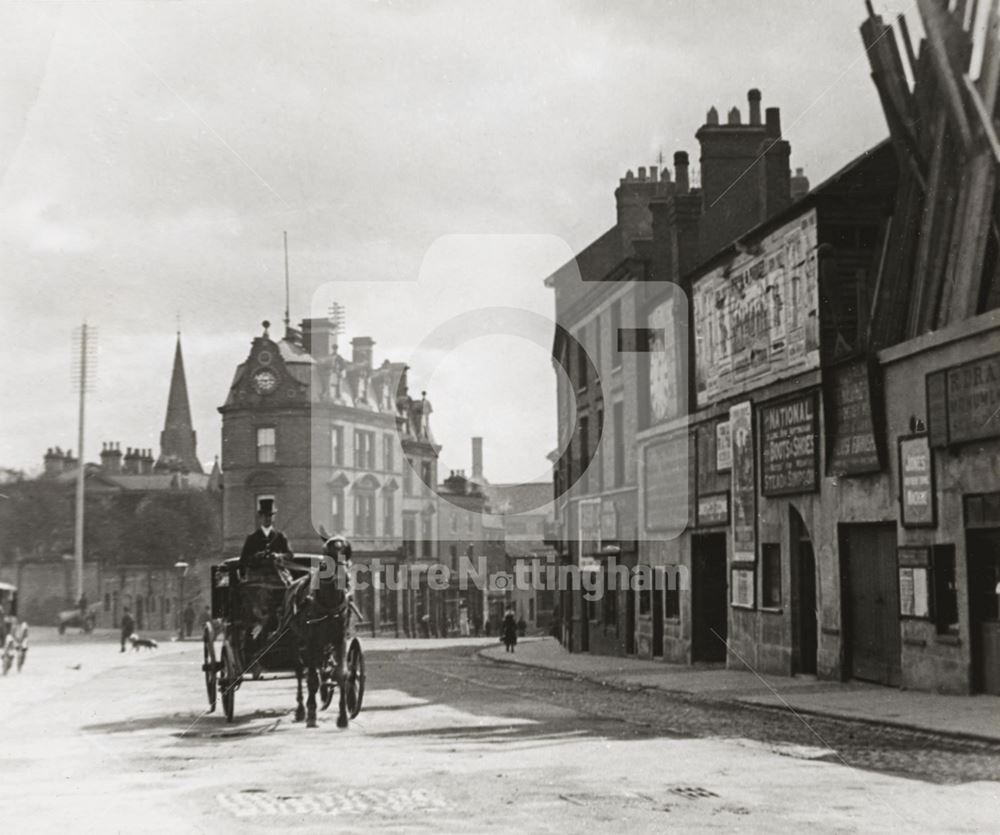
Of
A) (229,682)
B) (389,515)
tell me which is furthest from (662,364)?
(389,515)

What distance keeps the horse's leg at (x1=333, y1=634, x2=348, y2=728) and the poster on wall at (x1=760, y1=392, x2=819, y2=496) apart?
33.3 feet

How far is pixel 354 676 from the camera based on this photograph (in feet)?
46.2

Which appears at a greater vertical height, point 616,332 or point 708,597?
point 616,332

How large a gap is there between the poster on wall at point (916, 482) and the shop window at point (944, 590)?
43 cm

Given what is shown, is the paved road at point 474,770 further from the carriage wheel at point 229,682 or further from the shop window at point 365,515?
the shop window at point 365,515

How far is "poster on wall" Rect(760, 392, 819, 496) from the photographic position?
21.1 meters

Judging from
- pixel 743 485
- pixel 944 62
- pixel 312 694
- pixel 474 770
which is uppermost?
pixel 944 62

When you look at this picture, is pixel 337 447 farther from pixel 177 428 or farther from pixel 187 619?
pixel 177 428

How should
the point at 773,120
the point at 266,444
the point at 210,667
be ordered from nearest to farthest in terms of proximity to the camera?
the point at 210,667 → the point at 773,120 → the point at 266,444

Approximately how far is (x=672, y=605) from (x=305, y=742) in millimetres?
17277

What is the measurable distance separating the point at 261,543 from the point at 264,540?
6cm

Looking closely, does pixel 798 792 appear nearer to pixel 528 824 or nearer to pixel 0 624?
pixel 528 824

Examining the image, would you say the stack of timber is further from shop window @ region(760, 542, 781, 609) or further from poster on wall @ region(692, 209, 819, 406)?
shop window @ region(760, 542, 781, 609)

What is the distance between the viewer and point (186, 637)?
45.1m
